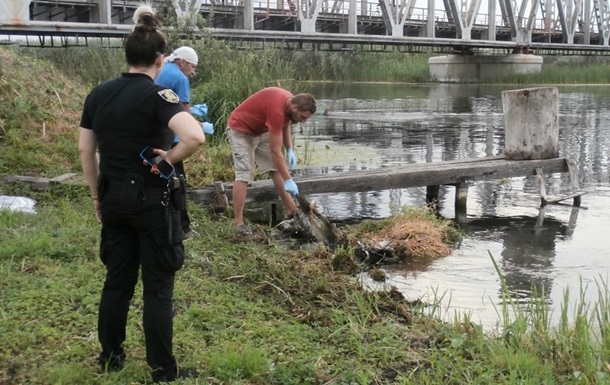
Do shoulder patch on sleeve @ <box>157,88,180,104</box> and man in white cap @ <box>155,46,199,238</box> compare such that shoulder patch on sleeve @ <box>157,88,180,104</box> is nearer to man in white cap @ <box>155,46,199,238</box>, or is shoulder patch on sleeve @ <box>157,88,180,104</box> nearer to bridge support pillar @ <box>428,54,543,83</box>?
man in white cap @ <box>155,46,199,238</box>

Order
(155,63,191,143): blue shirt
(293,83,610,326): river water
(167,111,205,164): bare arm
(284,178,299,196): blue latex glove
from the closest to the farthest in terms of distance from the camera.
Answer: (167,111,205,164): bare arm → (293,83,610,326): river water → (155,63,191,143): blue shirt → (284,178,299,196): blue latex glove

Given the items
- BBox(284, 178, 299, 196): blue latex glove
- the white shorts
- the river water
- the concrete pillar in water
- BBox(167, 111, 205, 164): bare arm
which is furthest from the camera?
the concrete pillar in water

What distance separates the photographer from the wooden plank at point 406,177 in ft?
29.1

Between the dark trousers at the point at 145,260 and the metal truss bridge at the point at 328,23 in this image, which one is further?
the metal truss bridge at the point at 328,23

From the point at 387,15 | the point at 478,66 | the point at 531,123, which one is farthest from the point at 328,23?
the point at 531,123

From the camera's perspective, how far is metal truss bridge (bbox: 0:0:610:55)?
75.0ft

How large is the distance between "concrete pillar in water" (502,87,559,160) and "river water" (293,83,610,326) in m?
0.75

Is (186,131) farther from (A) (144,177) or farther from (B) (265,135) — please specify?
(B) (265,135)

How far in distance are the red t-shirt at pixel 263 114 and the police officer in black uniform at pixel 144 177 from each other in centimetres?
329

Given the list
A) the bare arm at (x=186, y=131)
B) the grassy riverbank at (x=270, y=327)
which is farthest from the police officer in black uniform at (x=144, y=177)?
the grassy riverbank at (x=270, y=327)

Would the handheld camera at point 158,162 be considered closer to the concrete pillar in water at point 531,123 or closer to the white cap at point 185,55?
the white cap at point 185,55

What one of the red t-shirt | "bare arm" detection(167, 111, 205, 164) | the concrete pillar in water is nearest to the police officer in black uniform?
"bare arm" detection(167, 111, 205, 164)

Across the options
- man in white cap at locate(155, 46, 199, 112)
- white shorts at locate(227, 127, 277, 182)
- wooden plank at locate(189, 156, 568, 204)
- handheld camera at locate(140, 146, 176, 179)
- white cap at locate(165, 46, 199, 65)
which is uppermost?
white cap at locate(165, 46, 199, 65)

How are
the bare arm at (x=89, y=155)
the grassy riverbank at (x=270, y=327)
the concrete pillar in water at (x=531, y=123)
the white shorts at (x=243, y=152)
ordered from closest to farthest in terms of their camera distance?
the bare arm at (x=89, y=155) → the grassy riverbank at (x=270, y=327) → the white shorts at (x=243, y=152) → the concrete pillar in water at (x=531, y=123)
